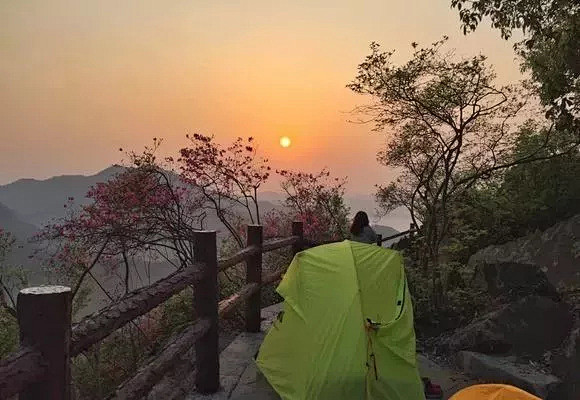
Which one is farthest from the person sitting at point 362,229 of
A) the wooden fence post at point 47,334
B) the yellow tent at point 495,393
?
the wooden fence post at point 47,334

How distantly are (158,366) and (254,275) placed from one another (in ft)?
10.3

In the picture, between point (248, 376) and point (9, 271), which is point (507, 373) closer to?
point (248, 376)

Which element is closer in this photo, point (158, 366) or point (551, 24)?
point (158, 366)

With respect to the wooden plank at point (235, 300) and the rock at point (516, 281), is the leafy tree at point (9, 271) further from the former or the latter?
the rock at point (516, 281)

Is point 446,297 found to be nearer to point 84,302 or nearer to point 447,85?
point 447,85

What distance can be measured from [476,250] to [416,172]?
85.1 inches

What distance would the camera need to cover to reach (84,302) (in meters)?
22.2

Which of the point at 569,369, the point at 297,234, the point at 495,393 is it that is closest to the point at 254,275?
the point at 297,234

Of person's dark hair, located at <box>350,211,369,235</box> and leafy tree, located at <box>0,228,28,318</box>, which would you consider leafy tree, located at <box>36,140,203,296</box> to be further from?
leafy tree, located at <box>0,228,28,318</box>

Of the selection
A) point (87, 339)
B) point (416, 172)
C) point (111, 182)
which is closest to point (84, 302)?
point (111, 182)

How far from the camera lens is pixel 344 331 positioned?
3691mm

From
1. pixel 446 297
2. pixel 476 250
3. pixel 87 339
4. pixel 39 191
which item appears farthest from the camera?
pixel 39 191

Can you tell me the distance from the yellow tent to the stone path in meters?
1.89

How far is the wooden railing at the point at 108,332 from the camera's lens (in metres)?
1.78
